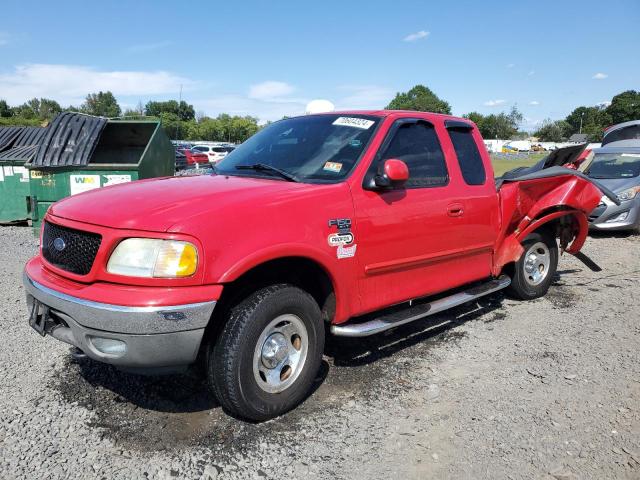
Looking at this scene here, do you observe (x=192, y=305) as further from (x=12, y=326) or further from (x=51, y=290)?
(x=12, y=326)

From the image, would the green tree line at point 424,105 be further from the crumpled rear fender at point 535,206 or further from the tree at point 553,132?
the crumpled rear fender at point 535,206

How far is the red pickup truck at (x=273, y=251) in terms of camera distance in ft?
8.98

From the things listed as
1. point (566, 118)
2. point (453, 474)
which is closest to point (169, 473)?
point (453, 474)

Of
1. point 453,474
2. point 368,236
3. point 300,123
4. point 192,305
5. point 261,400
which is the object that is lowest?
point 453,474

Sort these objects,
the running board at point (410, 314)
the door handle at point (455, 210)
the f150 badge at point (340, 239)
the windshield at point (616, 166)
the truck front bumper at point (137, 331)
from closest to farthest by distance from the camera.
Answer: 1. the truck front bumper at point (137, 331)
2. the f150 badge at point (340, 239)
3. the running board at point (410, 314)
4. the door handle at point (455, 210)
5. the windshield at point (616, 166)

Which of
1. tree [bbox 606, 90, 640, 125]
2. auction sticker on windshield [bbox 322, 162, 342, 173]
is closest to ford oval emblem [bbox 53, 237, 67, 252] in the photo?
auction sticker on windshield [bbox 322, 162, 342, 173]

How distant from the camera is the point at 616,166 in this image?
10.9m

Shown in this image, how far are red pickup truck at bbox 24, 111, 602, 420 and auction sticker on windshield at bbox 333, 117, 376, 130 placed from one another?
0.02 m

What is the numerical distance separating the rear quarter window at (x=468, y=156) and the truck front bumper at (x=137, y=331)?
278cm

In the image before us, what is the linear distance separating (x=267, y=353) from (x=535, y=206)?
350 centimetres

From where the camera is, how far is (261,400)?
122 inches

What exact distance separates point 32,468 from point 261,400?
126 centimetres

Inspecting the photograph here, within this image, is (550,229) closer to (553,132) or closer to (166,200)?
(166,200)

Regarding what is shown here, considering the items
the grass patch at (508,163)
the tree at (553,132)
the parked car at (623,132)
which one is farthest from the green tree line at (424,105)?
the parked car at (623,132)
